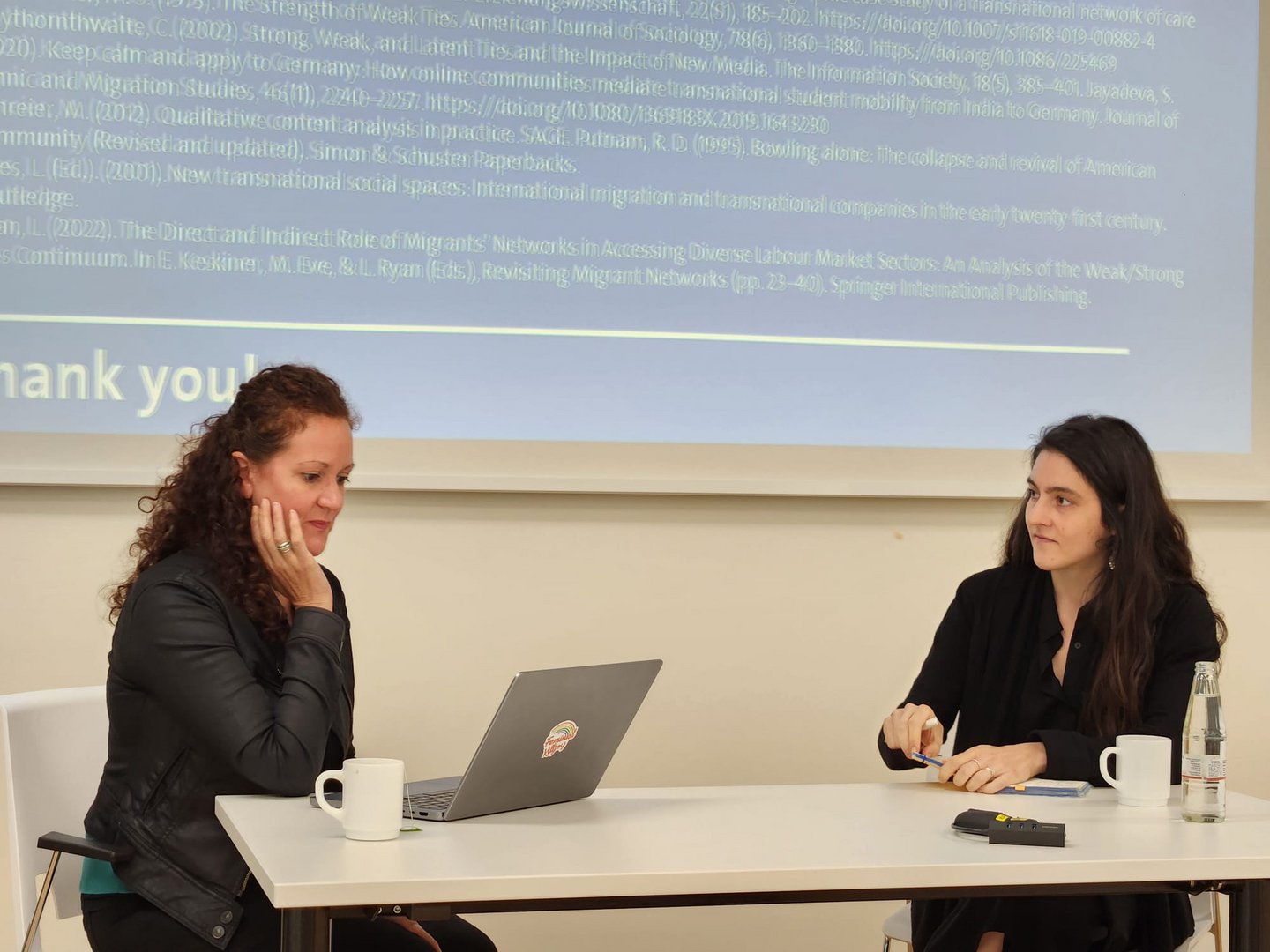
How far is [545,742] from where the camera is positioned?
171cm

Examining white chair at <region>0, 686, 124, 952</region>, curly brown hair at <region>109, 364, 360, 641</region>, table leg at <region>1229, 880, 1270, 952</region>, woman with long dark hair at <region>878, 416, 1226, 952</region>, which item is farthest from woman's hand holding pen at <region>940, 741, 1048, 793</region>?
white chair at <region>0, 686, 124, 952</region>

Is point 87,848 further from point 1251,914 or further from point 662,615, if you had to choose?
point 662,615

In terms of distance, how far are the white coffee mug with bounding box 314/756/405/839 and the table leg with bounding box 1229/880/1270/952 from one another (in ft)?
3.22

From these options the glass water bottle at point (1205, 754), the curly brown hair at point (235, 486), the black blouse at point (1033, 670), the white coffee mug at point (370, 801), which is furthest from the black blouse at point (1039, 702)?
the curly brown hair at point (235, 486)

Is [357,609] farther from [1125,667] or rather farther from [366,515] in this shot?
[1125,667]

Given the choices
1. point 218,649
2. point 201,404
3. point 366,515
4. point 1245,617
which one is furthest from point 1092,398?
point 218,649

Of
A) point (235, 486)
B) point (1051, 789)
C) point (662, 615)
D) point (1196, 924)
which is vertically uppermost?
point (235, 486)

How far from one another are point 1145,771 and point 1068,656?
0.46 m

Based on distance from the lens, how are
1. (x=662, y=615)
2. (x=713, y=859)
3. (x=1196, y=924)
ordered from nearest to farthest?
(x=713, y=859) → (x=1196, y=924) → (x=662, y=615)

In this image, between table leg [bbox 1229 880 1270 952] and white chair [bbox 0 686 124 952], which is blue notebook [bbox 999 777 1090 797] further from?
white chair [bbox 0 686 124 952]

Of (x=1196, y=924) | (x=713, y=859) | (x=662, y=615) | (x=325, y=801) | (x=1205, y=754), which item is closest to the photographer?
(x=713, y=859)

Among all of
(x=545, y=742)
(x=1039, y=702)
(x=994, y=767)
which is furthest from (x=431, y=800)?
(x=1039, y=702)

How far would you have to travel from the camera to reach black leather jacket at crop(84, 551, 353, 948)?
Result: 1.71 metres

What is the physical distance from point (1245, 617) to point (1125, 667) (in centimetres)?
135
